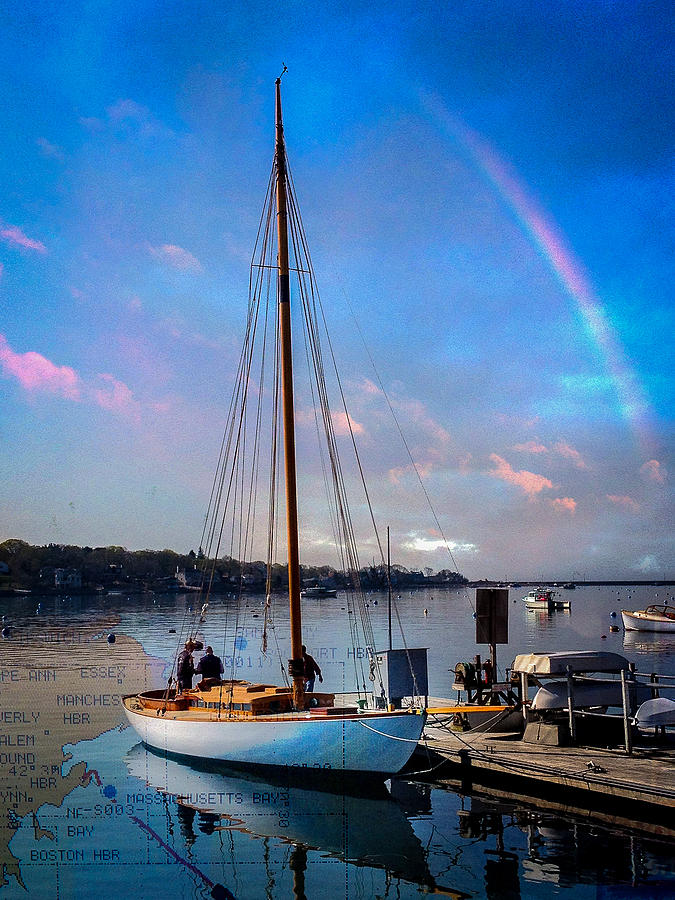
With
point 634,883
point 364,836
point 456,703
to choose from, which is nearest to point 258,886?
point 364,836

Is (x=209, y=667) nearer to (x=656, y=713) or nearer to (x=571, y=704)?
(x=571, y=704)

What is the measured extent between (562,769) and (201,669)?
1301 cm

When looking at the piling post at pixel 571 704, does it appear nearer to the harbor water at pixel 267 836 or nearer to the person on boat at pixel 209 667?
the harbor water at pixel 267 836

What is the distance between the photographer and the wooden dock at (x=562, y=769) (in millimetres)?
18609

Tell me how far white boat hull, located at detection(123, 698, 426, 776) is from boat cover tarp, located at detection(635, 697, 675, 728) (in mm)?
5430

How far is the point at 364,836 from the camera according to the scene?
63.8 ft

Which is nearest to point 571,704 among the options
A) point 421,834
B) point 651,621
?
point 421,834

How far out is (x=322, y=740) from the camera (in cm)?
2186

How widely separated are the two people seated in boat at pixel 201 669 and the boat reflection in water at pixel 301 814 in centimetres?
280

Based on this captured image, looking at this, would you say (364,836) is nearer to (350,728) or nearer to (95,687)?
(350,728)

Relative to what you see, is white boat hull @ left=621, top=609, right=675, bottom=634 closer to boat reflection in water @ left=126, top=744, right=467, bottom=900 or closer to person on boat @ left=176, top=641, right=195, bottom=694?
person on boat @ left=176, top=641, right=195, bottom=694

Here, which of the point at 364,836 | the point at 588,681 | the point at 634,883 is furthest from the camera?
the point at 588,681

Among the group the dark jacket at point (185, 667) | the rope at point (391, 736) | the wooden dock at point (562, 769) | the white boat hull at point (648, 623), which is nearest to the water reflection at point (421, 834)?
the wooden dock at point (562, 769)

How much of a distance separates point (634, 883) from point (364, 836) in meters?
6.41
